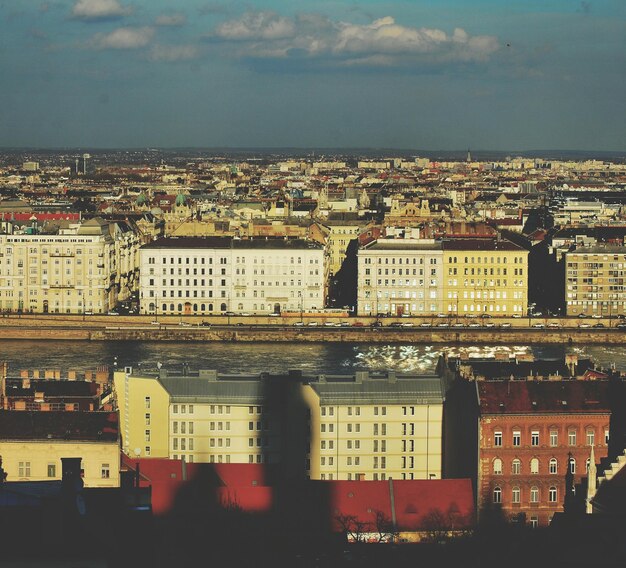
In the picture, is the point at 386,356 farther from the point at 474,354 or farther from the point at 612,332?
the point at 612,332

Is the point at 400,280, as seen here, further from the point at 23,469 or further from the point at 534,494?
the point at 23,469

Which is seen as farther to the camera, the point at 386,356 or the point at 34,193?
the point at 34,193

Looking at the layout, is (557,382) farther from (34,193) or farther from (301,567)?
(34,193)

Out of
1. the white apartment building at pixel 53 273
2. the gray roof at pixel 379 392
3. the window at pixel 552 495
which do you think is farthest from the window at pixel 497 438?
the white apartment building at pixel 53 273

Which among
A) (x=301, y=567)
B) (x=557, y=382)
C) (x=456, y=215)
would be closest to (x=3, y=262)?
(x=456, y=215)

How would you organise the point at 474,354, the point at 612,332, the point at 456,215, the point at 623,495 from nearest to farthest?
the point at 623,495 → the point at 474,354 → the point at 612,332 → the point at 456,215

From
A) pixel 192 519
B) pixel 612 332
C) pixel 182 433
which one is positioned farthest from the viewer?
pixel 612 332

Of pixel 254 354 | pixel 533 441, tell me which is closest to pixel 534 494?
pixel 533 441
